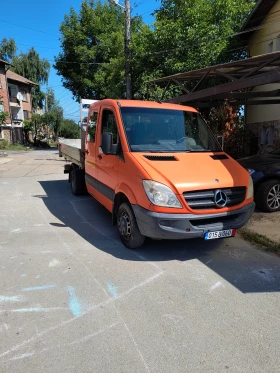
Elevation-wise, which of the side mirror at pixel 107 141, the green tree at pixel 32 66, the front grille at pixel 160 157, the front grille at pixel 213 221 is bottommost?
the front grille at pixel 213 221

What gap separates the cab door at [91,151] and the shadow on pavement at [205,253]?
772mm

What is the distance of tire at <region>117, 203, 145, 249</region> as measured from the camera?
416 cm

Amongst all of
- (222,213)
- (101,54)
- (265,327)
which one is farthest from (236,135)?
(101,54)

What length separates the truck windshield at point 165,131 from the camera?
4590 millimetres

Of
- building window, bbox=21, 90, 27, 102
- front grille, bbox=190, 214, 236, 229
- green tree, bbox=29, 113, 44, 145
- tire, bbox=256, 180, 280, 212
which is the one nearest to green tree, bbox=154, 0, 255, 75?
tire, bbox=256, 180, 280, 212

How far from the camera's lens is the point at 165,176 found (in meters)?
3.76

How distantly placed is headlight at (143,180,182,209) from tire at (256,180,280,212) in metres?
3.29

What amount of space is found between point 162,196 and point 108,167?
1.56 meters

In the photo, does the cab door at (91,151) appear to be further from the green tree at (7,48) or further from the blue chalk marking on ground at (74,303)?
the green tree at (7,48)

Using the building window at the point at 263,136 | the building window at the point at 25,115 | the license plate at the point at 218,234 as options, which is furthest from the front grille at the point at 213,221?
the building window at the point at 25,115

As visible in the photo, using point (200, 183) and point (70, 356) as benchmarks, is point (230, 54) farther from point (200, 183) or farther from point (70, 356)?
point (70, 356)

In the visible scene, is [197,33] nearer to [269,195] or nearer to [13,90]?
[269,195]

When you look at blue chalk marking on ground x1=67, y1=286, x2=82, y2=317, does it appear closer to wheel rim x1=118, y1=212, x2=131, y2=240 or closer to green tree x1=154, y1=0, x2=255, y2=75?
wheel rim x1=118, y1=212, x2=131, y2=240

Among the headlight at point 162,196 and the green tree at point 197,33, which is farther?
the green tree at point 197,33
